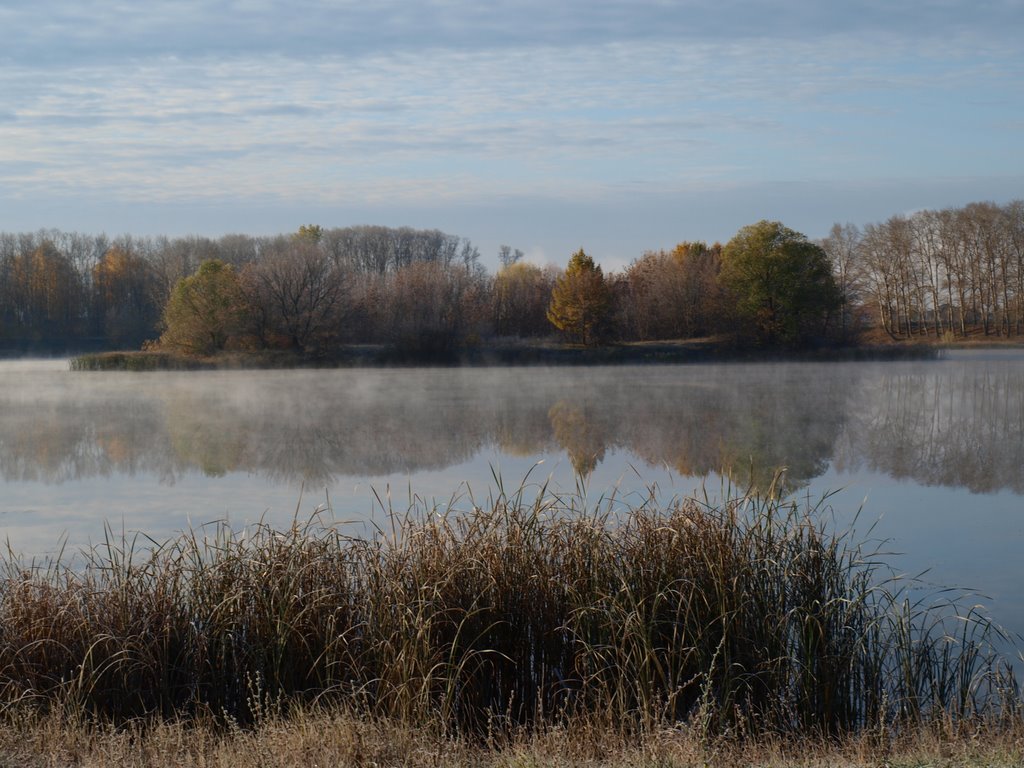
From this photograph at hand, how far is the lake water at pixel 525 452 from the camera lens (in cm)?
1148

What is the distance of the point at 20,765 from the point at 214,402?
25556 millimetres

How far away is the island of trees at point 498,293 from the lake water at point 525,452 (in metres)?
16.1

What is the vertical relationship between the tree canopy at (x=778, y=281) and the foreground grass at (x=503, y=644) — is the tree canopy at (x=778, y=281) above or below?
above

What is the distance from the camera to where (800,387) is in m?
33.2

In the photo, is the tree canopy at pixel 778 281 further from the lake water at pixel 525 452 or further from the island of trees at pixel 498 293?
the lake water at pixel 525 452

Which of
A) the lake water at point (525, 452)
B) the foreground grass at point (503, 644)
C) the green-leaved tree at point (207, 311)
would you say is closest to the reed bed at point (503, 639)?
the foreground grass at point (503, 644)

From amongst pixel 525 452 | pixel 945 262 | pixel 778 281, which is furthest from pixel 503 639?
pixel 945 262

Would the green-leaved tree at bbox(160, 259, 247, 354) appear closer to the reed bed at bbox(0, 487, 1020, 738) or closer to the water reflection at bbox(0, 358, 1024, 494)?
the water reflection at bbox(0, 358, 1024, 494)

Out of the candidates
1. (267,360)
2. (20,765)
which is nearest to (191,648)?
(20,765)

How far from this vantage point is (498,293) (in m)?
62.8

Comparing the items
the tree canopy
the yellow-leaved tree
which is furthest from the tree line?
the yellow-leaved tree

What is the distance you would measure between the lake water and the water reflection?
88 millimetres

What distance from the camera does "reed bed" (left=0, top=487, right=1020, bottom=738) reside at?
6.22 meters

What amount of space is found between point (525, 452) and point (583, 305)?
38150 mm
